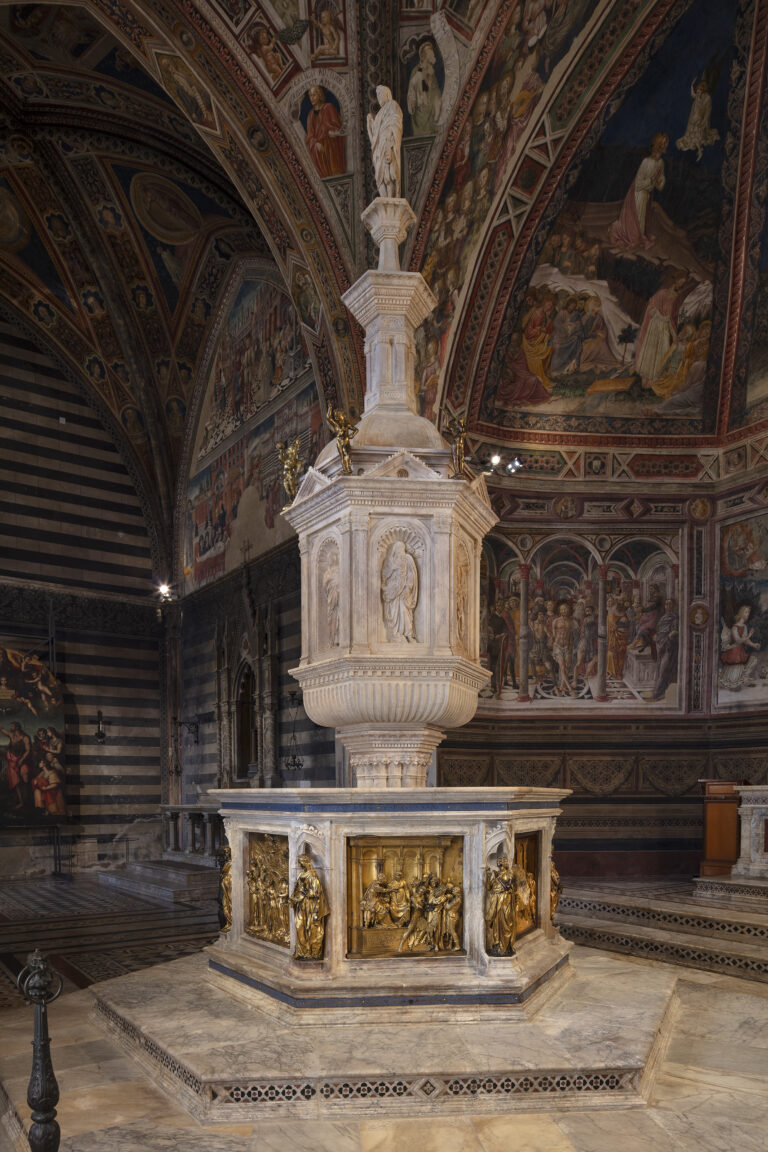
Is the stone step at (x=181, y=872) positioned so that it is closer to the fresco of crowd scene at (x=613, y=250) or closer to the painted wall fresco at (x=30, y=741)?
the painted wall fresco at (x=30, y=741)

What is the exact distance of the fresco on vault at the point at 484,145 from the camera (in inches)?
404

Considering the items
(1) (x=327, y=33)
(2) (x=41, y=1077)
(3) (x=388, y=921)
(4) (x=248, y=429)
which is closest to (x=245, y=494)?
(4) (x=248, y=429)

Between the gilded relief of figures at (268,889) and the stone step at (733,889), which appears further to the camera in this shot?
the stone step at (733,889)

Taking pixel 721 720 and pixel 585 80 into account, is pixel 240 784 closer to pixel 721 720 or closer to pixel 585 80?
pixel 721 720

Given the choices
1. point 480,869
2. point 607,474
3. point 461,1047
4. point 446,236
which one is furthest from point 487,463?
point 461,1047

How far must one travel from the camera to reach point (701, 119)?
11.7 metres

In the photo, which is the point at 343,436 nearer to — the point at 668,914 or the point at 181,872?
the point at 668,914

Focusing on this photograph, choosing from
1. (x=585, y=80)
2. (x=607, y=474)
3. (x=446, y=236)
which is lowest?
(x=607, y=474)

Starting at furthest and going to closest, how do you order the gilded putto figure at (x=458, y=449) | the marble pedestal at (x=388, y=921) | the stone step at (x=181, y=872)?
the stone step at (x=181, y=872), the gilded putto figure at (x=458, y=449), the marble pedestal at (x=388, y=921)

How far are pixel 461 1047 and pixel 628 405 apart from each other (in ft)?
32.5

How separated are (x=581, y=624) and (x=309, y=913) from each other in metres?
8.24

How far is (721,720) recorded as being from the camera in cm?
1229

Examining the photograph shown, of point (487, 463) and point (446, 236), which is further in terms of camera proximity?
point (487, 463)

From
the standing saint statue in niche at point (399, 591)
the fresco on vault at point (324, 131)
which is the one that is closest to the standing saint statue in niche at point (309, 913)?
the standing saint statue in niche at point (399, 591)
